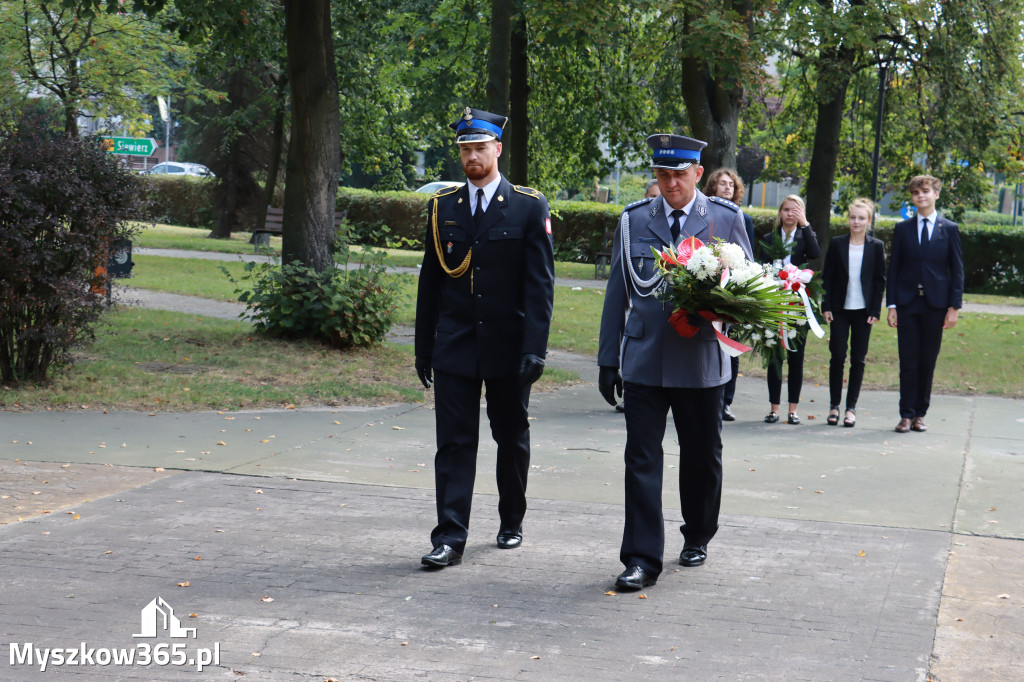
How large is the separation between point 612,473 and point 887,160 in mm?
19655

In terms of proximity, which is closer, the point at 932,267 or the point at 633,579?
the point at 633,579

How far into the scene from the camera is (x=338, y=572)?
5188 mm

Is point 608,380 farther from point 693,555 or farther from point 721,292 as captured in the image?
point 693,555

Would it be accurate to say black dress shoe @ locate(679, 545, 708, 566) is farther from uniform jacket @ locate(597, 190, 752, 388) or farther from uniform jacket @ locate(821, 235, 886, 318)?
uniform jacket @ locate(821, 235, 886, 318)

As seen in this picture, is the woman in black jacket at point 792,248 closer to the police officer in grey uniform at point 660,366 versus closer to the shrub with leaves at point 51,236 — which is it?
the police officer in grey uniform at point 660,366

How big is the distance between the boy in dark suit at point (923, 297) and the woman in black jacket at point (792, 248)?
2.28ft

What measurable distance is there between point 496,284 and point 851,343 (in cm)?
526

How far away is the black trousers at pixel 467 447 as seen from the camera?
5.45 metres

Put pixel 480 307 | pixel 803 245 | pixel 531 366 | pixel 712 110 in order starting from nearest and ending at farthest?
pixel 531 366, pixel 480 307, pixel 803 245, pixel 712 110

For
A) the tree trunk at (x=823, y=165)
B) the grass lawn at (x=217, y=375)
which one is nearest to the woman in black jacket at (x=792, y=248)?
the grass lawn at (x=217, y=375)

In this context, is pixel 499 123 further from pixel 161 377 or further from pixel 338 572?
pixel 161 377

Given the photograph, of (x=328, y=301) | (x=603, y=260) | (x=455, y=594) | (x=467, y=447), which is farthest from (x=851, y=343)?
(x=603, y=260)

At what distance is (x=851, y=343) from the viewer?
32.3 feet

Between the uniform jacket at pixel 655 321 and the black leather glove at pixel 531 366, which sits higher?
the uniform jacket at pixel 655 321
